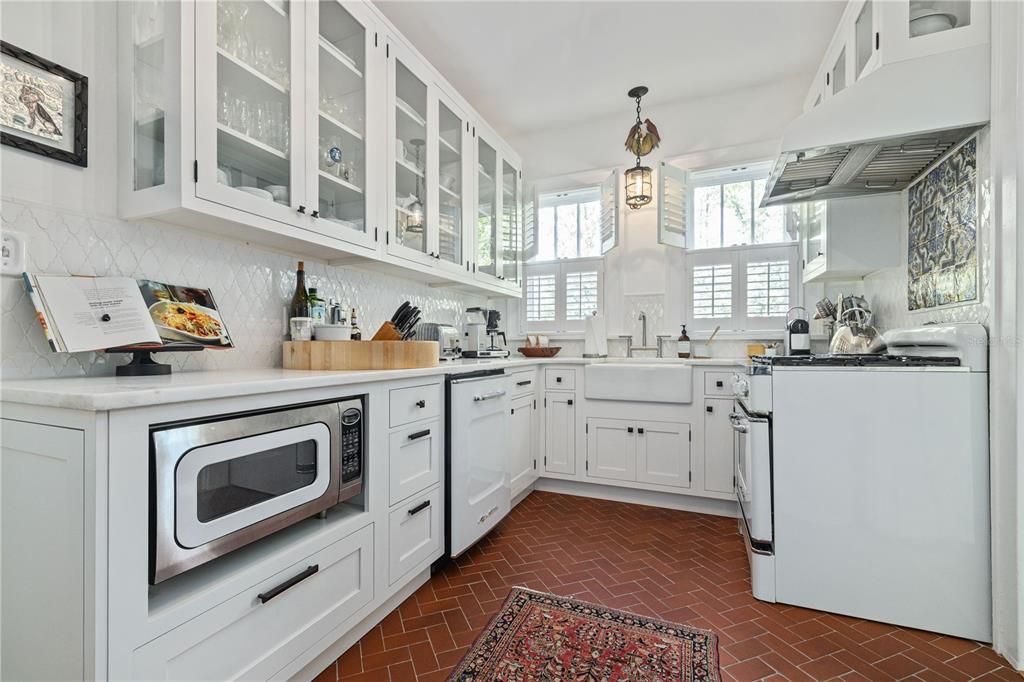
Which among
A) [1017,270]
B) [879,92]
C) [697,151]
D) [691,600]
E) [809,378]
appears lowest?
[691,600]

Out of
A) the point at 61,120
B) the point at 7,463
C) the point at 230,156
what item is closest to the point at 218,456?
the point at 7,463

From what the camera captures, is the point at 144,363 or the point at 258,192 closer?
the point at 144,363

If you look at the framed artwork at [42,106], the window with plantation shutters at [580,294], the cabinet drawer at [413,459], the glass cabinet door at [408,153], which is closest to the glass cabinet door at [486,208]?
the glass cabinet door at [408,153]

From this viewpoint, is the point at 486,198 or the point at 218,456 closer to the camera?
the point at 218,456

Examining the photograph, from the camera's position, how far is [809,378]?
1.82m

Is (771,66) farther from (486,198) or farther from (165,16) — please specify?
(165,16)

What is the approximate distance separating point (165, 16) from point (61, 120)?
17.8 inches

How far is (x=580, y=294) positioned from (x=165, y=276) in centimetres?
291

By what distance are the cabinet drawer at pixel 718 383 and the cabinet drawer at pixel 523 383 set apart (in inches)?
44.7

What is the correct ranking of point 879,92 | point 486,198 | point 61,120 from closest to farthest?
1. point 61,120
2. point 879,92
3. point 486,198

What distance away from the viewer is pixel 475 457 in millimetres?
2209

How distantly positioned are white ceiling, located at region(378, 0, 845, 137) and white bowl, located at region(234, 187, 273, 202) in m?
1.59

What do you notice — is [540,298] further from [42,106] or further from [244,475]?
[42,106]

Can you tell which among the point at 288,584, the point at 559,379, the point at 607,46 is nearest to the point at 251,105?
the point at 288,584
